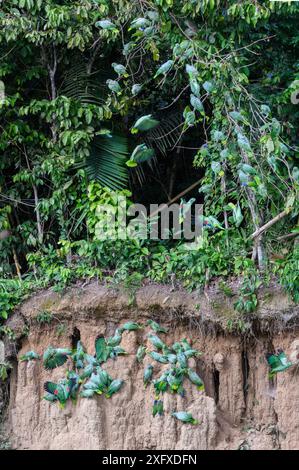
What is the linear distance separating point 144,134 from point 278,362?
125 inches

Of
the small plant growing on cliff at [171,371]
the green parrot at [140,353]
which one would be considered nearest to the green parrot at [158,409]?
the small plant growing on cliff at [171,371]

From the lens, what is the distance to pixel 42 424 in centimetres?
885

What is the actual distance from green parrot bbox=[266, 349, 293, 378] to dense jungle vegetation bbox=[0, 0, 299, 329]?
59cm

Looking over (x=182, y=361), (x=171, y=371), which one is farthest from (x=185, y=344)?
(x=171, y=371)

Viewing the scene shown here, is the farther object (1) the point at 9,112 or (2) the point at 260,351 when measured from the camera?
(1) the point at 9,112

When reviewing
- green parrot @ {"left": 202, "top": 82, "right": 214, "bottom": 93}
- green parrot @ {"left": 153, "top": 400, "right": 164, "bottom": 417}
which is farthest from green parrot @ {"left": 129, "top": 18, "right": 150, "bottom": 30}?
green parrot @ {"left": 153, "top": 400, "right": 164, "bottom": 417}

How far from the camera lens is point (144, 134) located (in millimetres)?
9859

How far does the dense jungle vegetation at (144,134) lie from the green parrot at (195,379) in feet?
2.81

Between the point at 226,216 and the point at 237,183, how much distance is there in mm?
364

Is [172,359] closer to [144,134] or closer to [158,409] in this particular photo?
[158,409]

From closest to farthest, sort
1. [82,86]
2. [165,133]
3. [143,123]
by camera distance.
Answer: [143,123] → [82,86] → [165,133]

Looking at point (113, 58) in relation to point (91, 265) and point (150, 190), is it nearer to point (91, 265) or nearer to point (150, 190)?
point (150, 190)

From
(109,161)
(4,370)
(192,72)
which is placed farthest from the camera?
(109,161)

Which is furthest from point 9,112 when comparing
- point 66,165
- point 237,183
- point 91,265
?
point 237,183
